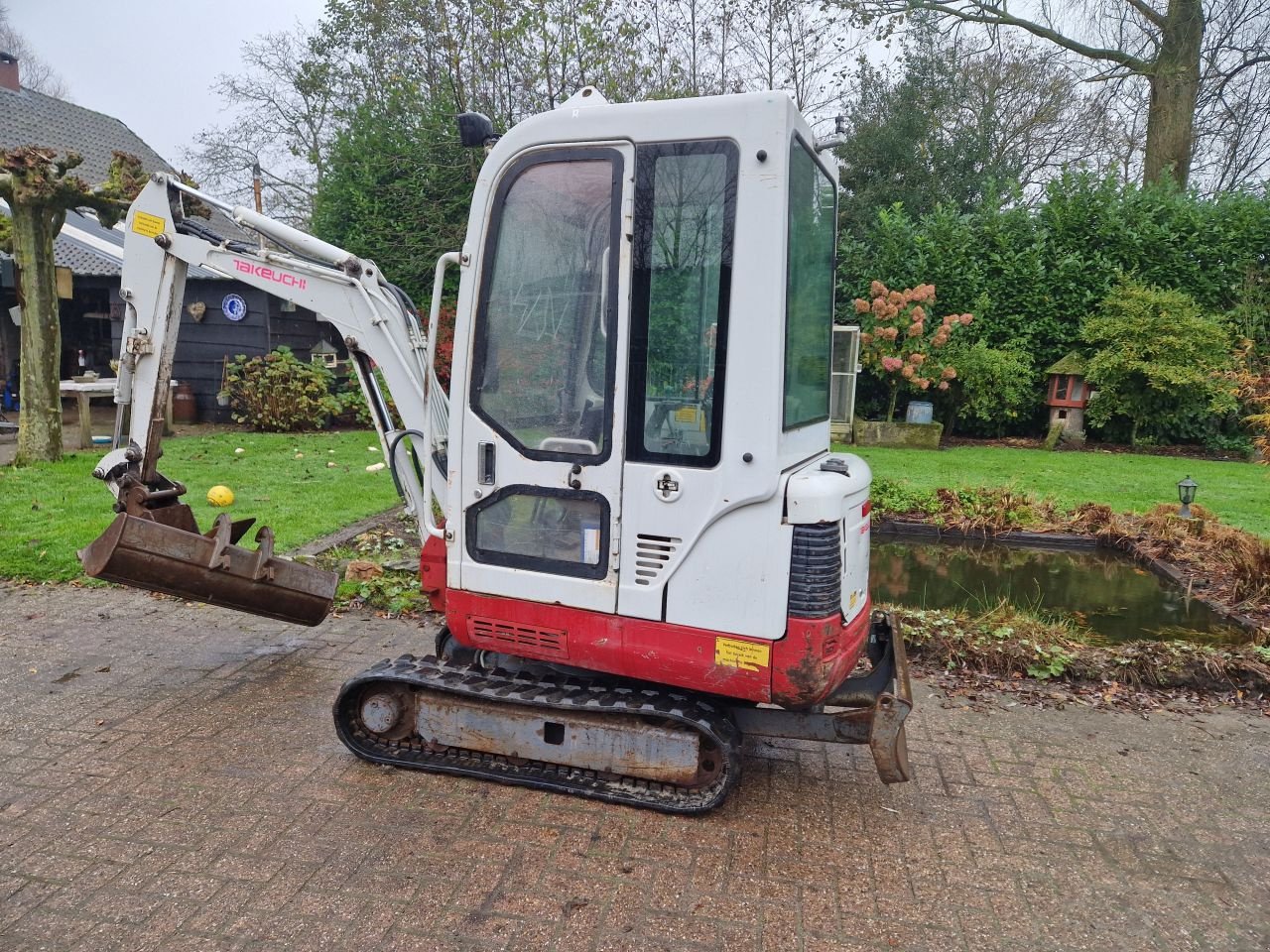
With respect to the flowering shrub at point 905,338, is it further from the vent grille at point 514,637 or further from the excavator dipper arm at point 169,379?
the vent grille at point 514,637

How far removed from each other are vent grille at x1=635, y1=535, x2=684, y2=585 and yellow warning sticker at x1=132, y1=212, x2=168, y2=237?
9.35ft

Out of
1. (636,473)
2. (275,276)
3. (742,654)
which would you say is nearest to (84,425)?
(275,276)

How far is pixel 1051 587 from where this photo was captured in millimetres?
6812

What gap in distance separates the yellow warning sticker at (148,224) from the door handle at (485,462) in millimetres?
2131

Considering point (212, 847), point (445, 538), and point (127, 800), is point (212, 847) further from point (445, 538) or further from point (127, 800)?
point (445, 538)

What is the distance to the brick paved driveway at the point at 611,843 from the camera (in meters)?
2.70

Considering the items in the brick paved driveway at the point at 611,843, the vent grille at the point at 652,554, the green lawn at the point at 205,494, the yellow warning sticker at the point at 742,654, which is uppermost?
the vent grille at the point at 652,554

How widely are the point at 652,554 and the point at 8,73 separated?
23.8 metres

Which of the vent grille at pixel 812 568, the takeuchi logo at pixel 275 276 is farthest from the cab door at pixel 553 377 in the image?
the takeuchi logo at pixel 275 276

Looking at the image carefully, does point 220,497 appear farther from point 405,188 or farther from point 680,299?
Result: point 405,188

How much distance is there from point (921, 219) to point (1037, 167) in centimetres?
938

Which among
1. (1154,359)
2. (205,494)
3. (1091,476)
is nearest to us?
(205,494)

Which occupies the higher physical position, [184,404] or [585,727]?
[184,404]

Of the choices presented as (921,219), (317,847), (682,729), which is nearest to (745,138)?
(682,729)
